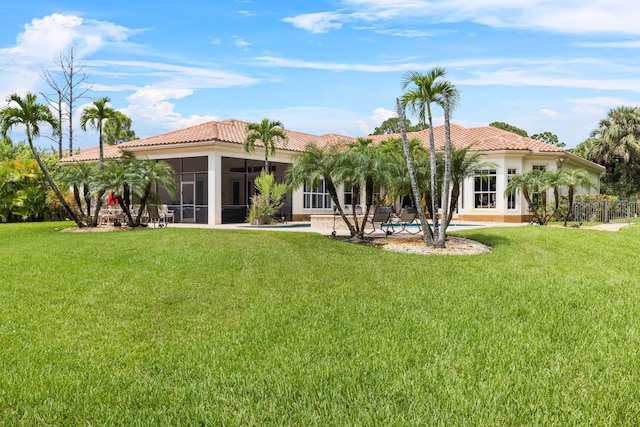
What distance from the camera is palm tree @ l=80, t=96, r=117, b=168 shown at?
66.4 feet

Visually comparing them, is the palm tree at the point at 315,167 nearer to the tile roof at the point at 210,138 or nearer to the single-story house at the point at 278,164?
the tile roof at the point at 210,138

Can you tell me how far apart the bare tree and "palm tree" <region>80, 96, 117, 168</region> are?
767 inches

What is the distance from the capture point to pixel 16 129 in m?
18.9

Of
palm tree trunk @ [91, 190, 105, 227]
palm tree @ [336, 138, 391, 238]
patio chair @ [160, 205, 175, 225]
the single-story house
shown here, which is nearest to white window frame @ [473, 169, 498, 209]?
the single-story house

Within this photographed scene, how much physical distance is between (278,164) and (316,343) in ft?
74.8

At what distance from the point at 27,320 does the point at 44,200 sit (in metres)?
21.9

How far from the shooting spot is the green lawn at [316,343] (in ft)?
12.3

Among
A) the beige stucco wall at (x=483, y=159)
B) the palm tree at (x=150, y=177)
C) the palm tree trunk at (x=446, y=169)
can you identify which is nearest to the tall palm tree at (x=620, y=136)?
the beige stucco wall at (x=483, y=159)

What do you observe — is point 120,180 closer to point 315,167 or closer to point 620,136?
point 315,167

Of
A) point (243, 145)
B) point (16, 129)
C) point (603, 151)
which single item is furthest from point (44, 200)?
point (603, 151)

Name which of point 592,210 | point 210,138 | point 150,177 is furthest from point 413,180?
point 592,210

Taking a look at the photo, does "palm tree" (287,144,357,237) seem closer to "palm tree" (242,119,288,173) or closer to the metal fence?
"palm tree" (242,119,288,173)

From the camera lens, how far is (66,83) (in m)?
38.6

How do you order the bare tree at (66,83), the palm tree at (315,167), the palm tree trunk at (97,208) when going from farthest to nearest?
the bare tree at (66,83) < the palm tree trunk at (97,208) < the palm tree at (315,167)
